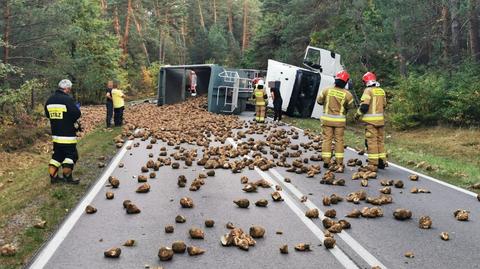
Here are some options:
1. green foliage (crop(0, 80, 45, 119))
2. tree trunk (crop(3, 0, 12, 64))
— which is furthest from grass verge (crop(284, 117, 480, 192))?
tree trunk (crop(3, 0, 12, 64))

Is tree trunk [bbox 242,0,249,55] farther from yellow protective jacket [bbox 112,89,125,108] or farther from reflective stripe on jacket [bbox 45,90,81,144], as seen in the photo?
reflective stripe on jacket [bbox 45,90,81,144]

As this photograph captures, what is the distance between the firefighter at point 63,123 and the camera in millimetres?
8781

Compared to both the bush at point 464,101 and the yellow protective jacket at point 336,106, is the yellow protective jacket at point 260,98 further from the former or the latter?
the yellow protective jacket at point 336,106

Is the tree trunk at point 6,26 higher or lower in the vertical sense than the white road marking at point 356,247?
higher

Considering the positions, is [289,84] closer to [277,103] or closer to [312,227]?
[277,103]

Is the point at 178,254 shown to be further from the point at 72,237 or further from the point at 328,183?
the point at 328,183

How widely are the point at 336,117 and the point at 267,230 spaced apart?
16.8 feet

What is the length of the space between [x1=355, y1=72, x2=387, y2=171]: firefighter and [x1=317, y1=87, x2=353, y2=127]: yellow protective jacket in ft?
1.06

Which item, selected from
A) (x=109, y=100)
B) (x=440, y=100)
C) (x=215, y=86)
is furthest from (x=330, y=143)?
(x=215, y=86)

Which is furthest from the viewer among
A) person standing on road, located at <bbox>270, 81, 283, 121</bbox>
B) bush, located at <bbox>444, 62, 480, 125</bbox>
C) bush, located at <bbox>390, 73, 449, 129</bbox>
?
person standing on road, located at <bbox>270, 81, 283, 121</bbox>

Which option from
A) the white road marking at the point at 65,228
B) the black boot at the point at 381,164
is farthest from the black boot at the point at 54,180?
the black boot at the point at 381,164

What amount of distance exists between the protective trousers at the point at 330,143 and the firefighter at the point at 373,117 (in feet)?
1.76

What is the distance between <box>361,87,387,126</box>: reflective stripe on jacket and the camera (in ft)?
35.2

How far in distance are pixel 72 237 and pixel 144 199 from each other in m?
2.04
